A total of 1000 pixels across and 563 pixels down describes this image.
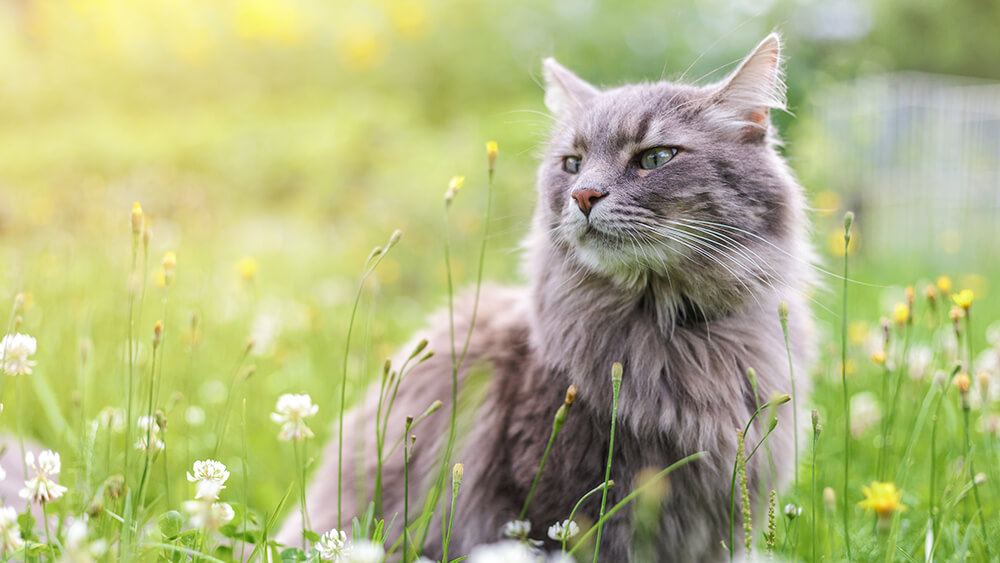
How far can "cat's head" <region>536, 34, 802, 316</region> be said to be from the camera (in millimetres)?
1623

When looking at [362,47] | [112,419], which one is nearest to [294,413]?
[112,419]

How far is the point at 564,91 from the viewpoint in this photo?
208 centimetres

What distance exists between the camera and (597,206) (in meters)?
1.64

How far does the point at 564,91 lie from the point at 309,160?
18.7 ft

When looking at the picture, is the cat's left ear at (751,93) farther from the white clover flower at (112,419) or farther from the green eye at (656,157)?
the white clover flower at (112,419)

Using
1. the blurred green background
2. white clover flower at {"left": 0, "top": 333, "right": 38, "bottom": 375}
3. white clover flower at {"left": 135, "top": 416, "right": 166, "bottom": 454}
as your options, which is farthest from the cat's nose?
white clover flower at {"left": 0, "top": 333, "right": 38, "bottom": 375}

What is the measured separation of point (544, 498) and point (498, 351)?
41cm

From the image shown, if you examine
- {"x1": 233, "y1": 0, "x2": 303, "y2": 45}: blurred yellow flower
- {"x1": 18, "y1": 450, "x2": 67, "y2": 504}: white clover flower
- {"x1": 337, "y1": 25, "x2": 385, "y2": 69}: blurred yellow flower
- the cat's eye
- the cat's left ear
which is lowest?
{"x1": 18, "y1": 450, "x2": 67, "y2": 504}: white clover flower

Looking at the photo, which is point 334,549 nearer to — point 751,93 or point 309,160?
point 751,93

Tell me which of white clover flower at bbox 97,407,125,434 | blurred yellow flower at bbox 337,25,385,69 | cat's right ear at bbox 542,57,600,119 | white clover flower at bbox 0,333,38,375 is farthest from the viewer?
blurred yellow flower at bbox 337,25,385,69

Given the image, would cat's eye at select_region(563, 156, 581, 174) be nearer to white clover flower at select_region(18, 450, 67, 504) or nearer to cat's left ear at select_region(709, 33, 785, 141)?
cat's left ear at select_region(709, 33, 785, 141)

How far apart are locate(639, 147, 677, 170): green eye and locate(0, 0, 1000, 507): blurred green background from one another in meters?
0.52

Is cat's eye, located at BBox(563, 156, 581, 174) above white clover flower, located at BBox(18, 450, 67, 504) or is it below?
above

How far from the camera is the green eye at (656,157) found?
1723 mm
